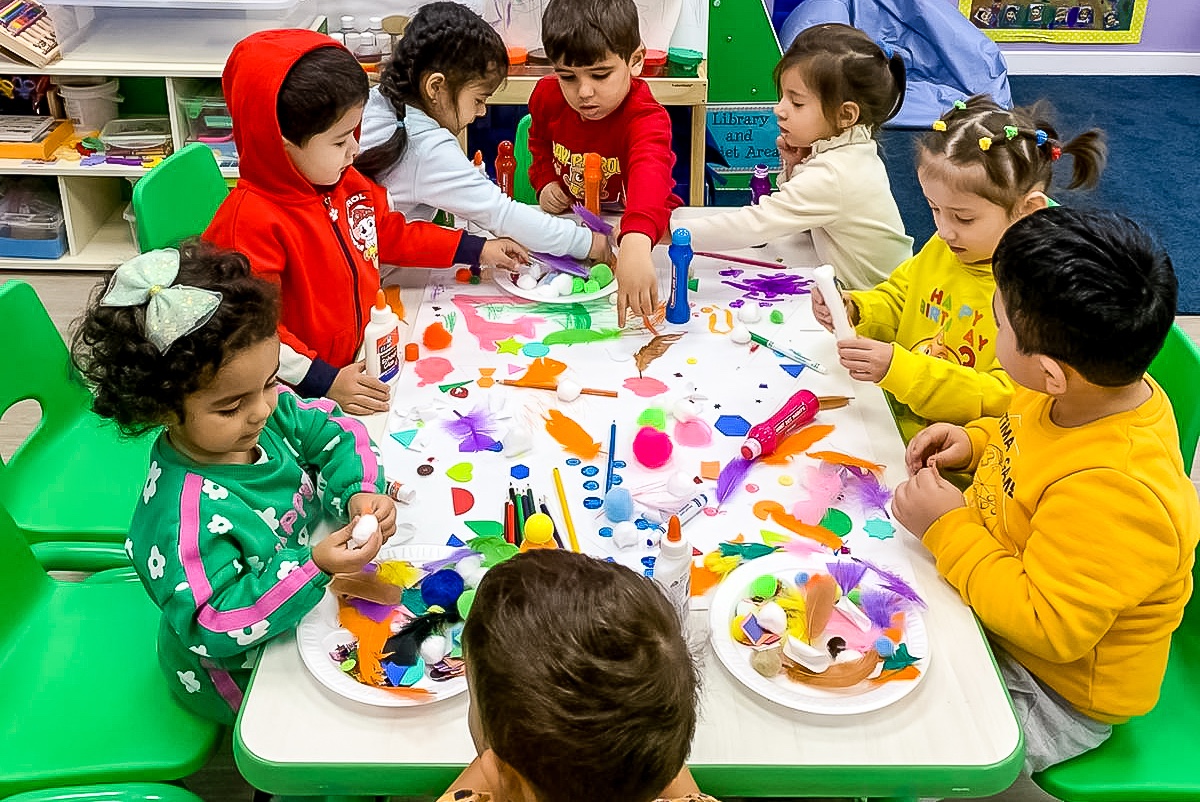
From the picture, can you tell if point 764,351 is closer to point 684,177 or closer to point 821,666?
point 821,666

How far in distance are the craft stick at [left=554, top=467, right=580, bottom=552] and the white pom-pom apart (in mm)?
165

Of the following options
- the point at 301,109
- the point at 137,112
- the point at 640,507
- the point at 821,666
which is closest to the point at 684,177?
the point at 137,112

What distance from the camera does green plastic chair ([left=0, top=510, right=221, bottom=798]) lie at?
4.38ft

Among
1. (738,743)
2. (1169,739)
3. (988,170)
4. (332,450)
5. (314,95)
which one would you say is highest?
(314,95)

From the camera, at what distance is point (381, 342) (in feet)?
5.30

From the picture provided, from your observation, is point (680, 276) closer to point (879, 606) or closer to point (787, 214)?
point (787, 214)

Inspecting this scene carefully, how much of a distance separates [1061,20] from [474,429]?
4817 millimetres

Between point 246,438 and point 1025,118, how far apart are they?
127cm

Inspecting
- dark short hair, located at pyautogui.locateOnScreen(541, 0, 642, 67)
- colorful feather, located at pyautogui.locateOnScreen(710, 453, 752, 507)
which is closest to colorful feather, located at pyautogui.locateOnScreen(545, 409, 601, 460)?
colorful feather, located at pyautogui.locateOnScreen(710, 453, 752, 507)

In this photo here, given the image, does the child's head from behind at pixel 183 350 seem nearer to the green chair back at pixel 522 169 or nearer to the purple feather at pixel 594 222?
the purple feather at pixel 594 222

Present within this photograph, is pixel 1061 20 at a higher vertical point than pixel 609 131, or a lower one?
lower

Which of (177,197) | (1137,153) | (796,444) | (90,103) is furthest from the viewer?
(1137,153)

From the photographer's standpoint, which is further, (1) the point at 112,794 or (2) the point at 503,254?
(2) the point at 503,254

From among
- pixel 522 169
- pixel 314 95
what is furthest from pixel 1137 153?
pixel 314 95
